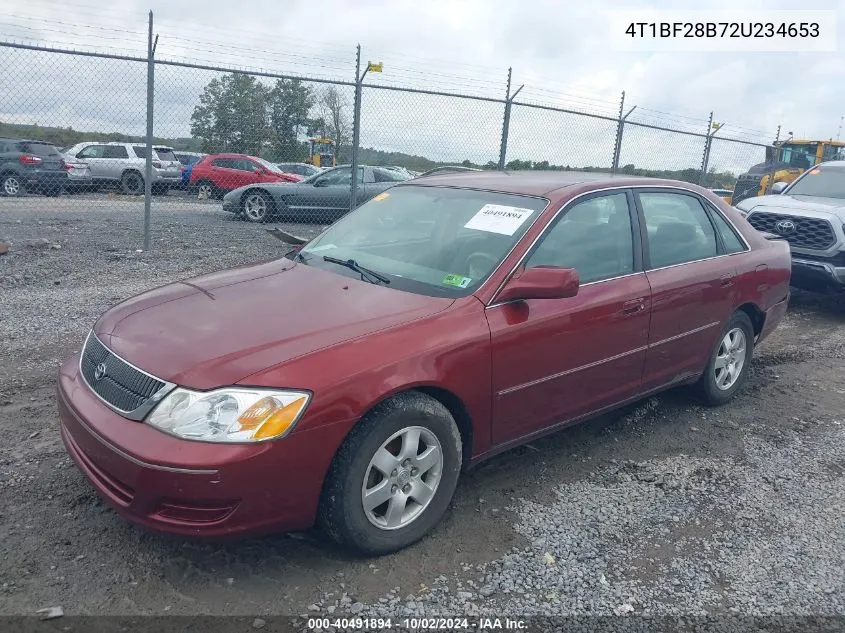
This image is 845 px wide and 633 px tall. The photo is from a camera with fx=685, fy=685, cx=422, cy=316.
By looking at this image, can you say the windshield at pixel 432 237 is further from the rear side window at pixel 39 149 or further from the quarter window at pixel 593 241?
the rear side window at pixel 39 149

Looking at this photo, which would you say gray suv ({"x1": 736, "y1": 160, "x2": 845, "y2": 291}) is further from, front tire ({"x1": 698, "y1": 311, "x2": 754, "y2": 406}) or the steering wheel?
the steering wheel

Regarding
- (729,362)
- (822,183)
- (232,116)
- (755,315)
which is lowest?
(729,362)

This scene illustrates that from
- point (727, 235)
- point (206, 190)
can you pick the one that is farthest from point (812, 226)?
point (206, 190)

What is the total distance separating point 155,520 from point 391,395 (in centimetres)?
103

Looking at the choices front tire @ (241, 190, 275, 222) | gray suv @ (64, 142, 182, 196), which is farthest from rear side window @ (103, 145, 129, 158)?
front tire @ (241, 190, 275, 222)

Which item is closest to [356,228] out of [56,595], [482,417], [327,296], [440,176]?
[440,176]

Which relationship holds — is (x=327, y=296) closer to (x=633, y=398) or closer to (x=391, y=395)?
(x=391, y=395)

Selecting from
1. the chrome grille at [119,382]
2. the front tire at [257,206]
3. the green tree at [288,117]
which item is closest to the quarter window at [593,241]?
the chrome grille at [119,382]

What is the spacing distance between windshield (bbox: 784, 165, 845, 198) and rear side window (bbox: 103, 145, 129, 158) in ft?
55.2

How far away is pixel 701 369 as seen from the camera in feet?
15.3

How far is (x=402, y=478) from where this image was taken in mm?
2979

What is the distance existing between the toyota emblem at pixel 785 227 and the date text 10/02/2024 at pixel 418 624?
7.34 m

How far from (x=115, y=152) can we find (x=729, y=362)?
1848 cm

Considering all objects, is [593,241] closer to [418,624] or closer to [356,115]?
[418,624]
